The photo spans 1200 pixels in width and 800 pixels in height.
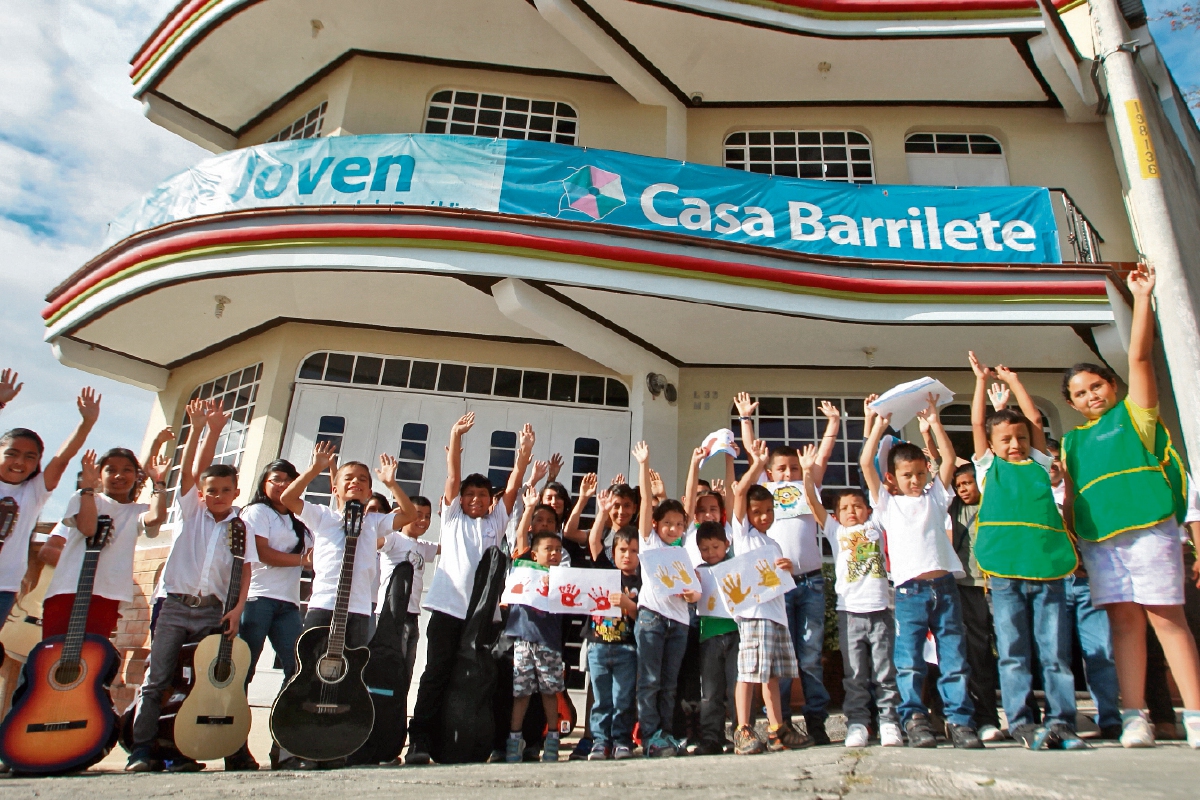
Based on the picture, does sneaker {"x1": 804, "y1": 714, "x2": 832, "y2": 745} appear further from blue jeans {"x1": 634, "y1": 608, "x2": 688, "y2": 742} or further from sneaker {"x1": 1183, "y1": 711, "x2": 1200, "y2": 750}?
sneaker {"x1": 1183, "y1": 711, "x2": 1200, "y2": 750}

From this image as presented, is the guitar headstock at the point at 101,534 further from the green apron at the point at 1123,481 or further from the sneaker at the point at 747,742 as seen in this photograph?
the green apron at the point at 1123,481

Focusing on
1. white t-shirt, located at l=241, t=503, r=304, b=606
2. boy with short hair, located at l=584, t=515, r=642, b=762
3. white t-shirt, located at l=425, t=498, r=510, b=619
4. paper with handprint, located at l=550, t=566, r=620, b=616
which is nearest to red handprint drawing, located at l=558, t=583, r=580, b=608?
paper with handprint, located at l=550, t=566, r=620, b=616

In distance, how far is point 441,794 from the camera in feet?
8.53

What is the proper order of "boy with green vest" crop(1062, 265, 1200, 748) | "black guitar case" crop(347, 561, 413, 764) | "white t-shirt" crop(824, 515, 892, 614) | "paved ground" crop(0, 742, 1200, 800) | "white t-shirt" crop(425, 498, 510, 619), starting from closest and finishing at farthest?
1. "paved ground" crop(0, 742, 1200, 800)
2. "boy with green vest" crop(1062, 265, 1200, 748)
3. "black guitar case" crop(347, 561, 413, 764)
4. "white t-shirt" crop(824, 515, 892, 614)
5. "white t-shirt" crop(425, 498, 510, 619)

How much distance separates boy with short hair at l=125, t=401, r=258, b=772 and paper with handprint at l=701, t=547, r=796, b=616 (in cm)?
259

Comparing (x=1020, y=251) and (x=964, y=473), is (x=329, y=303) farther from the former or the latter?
(x=1020, y=251)

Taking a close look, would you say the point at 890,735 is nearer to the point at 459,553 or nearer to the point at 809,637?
the point at 809,637

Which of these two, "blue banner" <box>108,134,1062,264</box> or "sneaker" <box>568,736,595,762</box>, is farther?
"blue banner" <box>108,134,1062,264</box>

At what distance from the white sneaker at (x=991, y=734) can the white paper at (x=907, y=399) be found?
180 centimetres

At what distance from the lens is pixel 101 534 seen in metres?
4.09

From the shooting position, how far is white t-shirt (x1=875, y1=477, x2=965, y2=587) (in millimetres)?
4102

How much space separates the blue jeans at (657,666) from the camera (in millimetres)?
4316

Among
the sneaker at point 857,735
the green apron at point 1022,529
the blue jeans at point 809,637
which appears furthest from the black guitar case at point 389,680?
the green apron at point 1022,529

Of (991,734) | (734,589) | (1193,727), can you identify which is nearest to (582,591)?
(734,589)
